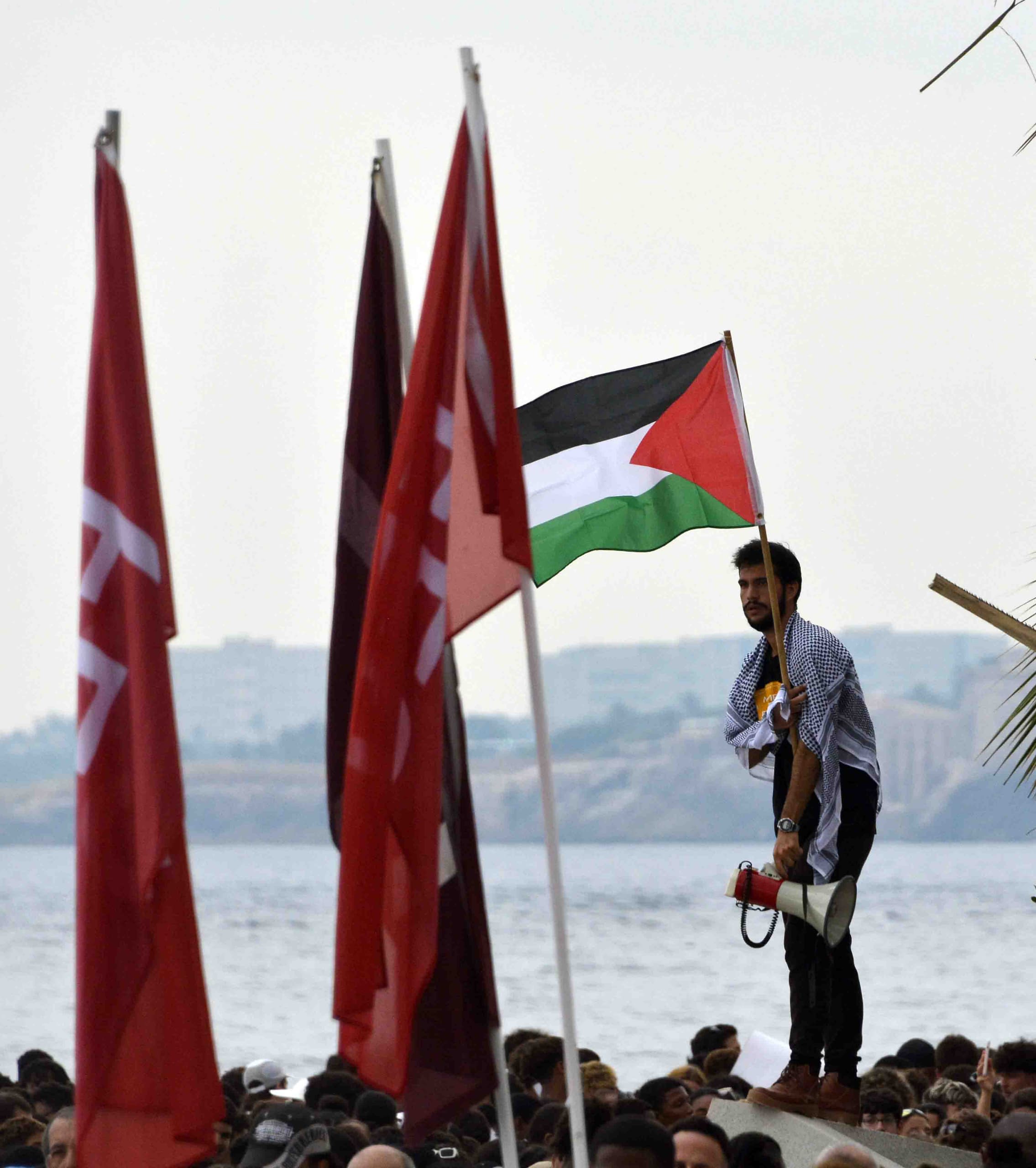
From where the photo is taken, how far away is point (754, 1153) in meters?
7.59

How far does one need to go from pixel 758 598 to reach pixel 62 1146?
10.9 feet

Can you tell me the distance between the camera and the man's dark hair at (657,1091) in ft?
31.4

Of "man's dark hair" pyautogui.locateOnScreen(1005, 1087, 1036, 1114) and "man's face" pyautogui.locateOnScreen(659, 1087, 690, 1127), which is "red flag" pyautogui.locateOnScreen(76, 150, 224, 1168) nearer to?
"man's face" pyautogui.locateOnScreen(659, 1087, 690, 1127)

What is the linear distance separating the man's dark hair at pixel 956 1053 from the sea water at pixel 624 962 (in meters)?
10.1

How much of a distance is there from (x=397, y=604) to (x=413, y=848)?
71cm

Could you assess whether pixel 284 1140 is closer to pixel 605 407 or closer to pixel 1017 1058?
pixel 605 407

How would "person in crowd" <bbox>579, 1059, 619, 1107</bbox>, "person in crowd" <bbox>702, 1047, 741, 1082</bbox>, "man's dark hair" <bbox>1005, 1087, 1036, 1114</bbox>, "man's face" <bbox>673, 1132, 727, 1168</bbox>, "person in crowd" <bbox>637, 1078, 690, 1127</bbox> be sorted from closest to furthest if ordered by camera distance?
"man's face" <bbox>673, 1132, 727, 1168</bbox> < "man's dark hair" <bbox>1005, 1087, 1036, 1114</bbox> < "person in crowd" <bbox>637, 1078, 690, 1127</bbox> < "person in crowd" <bbox>579, 1059, 619, 1107</bbox> < "person in crowd" <bbox>702, 1047, 741, 1082</bbox>

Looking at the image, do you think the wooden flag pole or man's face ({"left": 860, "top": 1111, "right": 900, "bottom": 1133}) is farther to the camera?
man's face ({"left": 860, "top": 1111, "right": 900, "bottom": 1133})

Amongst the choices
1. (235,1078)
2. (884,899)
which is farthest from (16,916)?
(235,1078)

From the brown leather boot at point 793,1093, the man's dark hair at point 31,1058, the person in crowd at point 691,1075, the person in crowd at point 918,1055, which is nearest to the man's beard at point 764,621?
the brown leather boot at point 793,1093

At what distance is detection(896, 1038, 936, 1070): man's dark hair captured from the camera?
1403 centimetres

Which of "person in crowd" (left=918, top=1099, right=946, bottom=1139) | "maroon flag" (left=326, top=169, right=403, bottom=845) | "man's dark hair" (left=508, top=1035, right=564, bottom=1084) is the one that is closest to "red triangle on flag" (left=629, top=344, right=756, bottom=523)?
"maroon flag" (left=326, top=169, right=403, bottom=845)

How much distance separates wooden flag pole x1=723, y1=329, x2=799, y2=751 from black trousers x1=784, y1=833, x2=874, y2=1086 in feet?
1.42

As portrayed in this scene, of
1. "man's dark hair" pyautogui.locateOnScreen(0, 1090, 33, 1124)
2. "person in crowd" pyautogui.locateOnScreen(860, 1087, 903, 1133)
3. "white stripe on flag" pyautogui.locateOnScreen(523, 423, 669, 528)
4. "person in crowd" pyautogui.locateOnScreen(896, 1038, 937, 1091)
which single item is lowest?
"person in crowd" pyautogui.locateOnScreen(896, 1038, 937, 1091)
